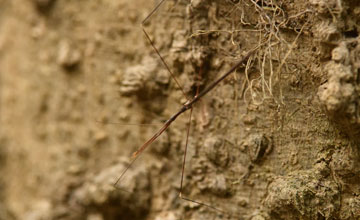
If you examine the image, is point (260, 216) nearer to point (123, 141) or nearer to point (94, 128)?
point (123, 141)

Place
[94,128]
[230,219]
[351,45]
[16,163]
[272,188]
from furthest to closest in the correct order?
[16,163] → [94,128] → [230,219] → [272,188] → [351,45]

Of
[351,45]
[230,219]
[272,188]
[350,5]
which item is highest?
[350,5]

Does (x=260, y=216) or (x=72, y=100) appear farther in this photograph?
(x=72, y=100)

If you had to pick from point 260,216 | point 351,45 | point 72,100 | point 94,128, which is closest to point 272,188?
point 260,216

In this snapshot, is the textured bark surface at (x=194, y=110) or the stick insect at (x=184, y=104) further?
the stick insect at (x=184, y=104)

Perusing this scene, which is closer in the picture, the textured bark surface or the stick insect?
the textured bark surface

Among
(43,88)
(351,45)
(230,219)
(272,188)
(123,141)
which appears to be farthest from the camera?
(43,88)

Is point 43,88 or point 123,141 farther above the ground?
point 43,88

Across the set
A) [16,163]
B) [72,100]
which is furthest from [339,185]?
[16,163]
